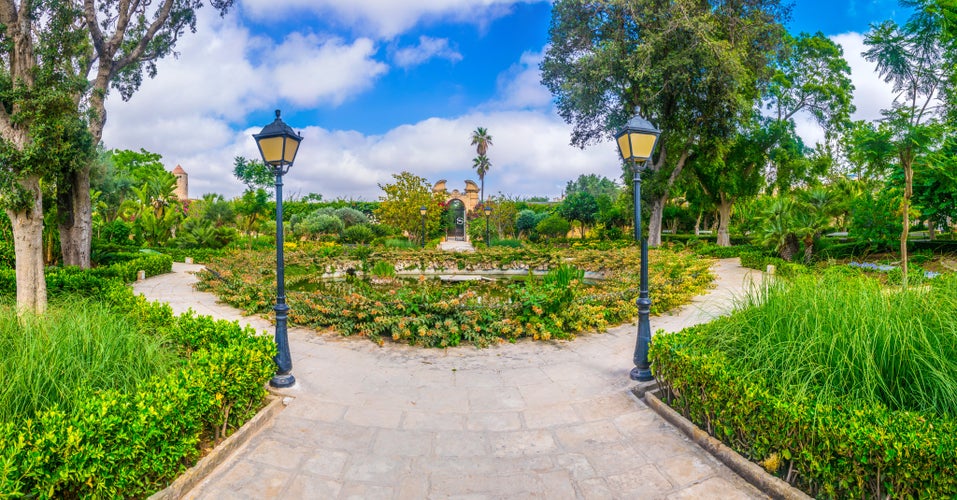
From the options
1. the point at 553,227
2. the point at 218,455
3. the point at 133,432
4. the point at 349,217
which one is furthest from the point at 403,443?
the point at 349,217

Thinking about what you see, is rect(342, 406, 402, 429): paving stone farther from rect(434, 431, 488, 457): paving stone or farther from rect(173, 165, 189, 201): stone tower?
rect(173, 165, 189, 201): stone tower

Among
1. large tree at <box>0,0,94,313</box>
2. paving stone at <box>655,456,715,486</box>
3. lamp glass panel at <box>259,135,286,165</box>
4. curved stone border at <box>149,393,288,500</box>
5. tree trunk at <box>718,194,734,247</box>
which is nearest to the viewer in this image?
curved stone border at <box>149,393,288,500</box>

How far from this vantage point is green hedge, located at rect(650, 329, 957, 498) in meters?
2.09

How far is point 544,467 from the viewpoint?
2.83 m

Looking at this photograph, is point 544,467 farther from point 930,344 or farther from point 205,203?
point 205,203

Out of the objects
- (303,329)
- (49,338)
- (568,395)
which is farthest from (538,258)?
(49,338)

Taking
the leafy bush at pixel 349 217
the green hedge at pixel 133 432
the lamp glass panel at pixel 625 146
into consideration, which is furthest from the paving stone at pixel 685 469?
the leafy bush at pixel 349 217

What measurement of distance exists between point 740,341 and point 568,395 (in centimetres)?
147

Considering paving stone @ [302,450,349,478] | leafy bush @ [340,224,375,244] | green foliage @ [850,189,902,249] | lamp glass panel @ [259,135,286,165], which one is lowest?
paving stone @ [302,450,349,478]

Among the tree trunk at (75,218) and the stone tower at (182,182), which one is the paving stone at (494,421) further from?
the stone tower at (182,182)

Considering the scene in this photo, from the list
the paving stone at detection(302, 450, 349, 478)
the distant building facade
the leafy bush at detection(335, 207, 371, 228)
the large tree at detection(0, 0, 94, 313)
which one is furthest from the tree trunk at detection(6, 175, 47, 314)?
the distant building facade

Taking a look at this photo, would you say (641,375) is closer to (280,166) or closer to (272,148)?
(280,166)

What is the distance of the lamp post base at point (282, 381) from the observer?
13.4 feet

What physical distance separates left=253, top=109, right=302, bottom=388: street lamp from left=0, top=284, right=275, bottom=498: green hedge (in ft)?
2.38
